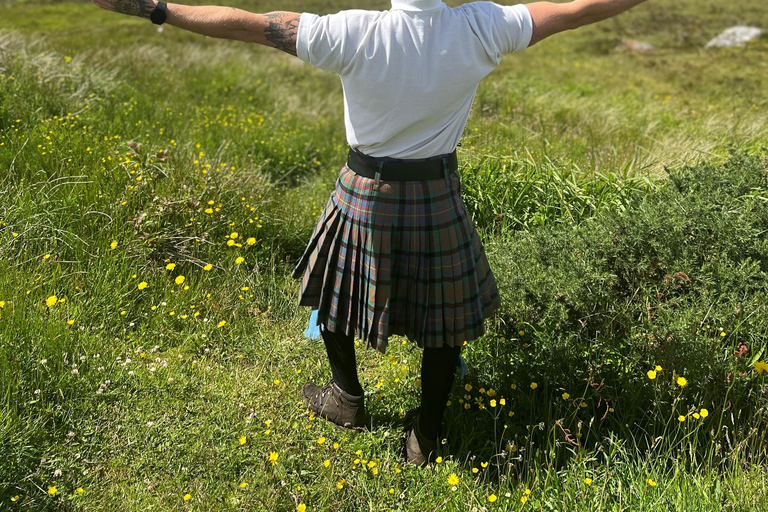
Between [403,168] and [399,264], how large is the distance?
14.9 inches

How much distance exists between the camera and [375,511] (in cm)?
222

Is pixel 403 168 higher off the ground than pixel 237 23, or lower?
lower

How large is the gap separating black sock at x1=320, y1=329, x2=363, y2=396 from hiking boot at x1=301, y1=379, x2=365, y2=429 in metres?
0.04

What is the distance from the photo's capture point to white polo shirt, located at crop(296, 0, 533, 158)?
179cm

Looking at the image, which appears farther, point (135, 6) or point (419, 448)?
point (419, 448)

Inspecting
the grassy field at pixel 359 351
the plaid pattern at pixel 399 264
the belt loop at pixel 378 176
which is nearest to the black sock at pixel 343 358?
the plaid pattern at pixel 399 264

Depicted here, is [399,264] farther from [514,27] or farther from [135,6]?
[135,6]

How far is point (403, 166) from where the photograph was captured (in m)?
2.02

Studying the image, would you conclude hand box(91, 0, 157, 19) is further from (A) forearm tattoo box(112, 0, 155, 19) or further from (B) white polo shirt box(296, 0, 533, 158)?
(B) white polo shirt box(296, 0, 533, 158)

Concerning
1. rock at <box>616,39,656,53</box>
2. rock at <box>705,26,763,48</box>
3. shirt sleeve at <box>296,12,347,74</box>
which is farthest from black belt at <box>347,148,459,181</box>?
rock at <box>705,26,763,48</box>

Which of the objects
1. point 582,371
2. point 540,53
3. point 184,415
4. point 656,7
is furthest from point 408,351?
point 656,7

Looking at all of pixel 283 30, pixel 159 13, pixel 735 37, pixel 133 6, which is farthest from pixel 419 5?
pixel 735 37

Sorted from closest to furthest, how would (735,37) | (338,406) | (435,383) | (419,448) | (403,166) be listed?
(403,166)
(435,383)
(419,448)
(338,406)
(735,37)

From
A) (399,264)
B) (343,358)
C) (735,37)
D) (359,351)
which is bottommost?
(359,351)
